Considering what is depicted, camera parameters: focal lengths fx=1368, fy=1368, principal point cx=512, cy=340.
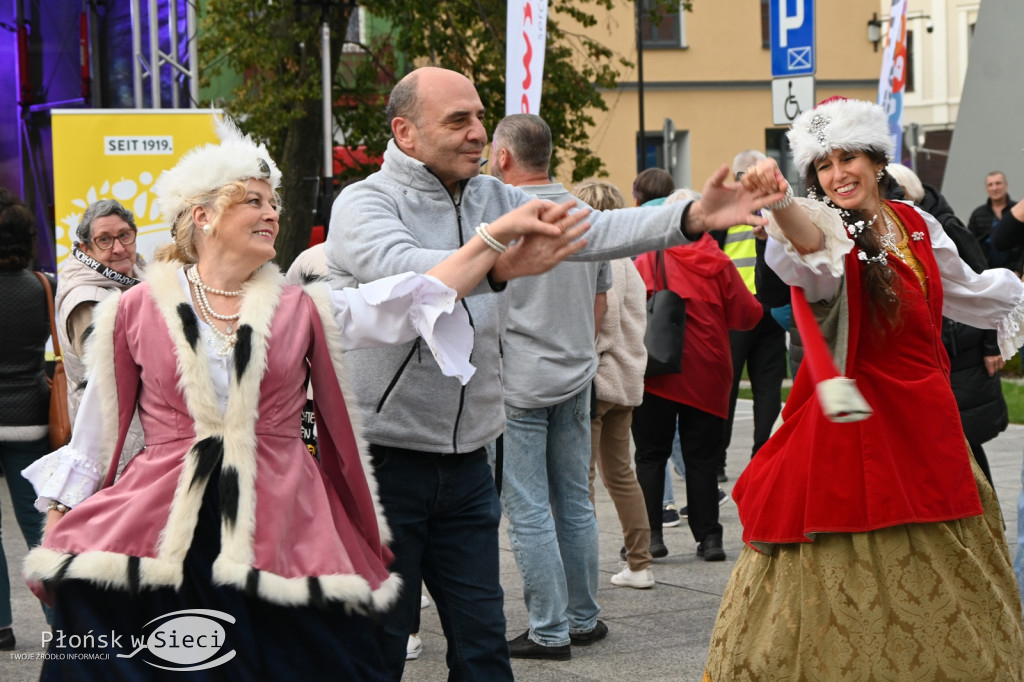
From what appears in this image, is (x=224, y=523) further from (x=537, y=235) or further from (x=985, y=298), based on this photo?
(x=985, y=298)

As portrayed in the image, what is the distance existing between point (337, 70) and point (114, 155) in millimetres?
9850

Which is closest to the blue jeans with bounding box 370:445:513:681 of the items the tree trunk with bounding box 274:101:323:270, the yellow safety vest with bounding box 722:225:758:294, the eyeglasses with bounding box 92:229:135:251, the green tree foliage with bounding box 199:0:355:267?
the eyeglasses with bounding box 92:229:135:251

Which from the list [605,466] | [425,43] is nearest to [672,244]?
[605,466]

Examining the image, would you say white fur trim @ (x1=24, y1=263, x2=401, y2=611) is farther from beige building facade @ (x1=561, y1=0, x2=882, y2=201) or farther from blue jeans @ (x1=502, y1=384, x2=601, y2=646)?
beige building facade @ (x1=561, y1=0, x2=882, y2=201)

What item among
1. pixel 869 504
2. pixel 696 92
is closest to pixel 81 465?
pixel 869 504

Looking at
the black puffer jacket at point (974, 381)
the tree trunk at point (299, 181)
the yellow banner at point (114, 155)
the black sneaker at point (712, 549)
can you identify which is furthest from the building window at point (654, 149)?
the black puffer jacket at point (974, 381)

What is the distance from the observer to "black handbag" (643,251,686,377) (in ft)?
22.4

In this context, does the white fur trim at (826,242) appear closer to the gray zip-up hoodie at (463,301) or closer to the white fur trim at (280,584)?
the gray zip-up hoodie at (463,301)

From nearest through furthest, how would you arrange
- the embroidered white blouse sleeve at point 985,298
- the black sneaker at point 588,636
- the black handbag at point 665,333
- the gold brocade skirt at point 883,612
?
1. the gold brocade skirt at point 883,612
2. the embroidered white blouse sleeve at point 985,298
3. the black sneaker at point 588,636
4. the black handbag at point 665,333

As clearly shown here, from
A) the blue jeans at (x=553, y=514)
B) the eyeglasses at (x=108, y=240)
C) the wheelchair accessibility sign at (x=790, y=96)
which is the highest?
the wheelchair accessibility sign at (x=790, y=96)

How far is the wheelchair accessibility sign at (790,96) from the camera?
9211mm

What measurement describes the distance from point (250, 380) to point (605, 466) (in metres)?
3.52

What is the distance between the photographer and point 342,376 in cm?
332

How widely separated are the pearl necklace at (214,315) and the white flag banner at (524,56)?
15.6ft
